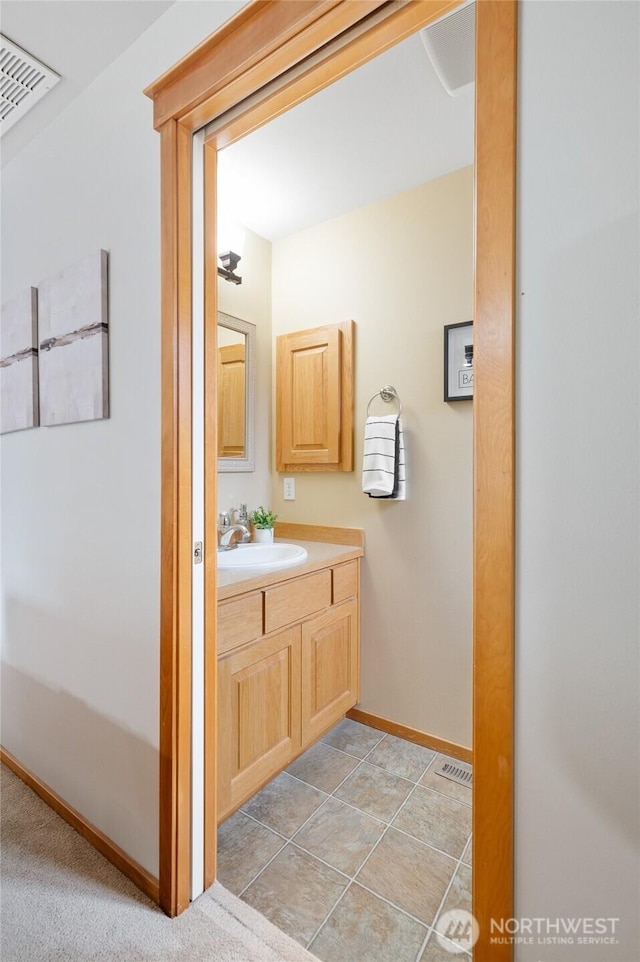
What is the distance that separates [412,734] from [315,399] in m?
1.71

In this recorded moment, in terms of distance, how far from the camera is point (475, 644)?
0.75m

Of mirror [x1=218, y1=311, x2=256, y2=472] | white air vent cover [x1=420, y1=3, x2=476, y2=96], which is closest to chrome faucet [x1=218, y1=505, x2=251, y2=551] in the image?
mirror [x1=218, y1=311, x2=256, y2=472]

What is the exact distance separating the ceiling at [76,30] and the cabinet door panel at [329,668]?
200 centimetres

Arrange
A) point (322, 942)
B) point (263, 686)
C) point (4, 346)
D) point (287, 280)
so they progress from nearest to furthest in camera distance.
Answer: point (322, 942) → point (263, 686) → point (4, 346) → point (287, 280)

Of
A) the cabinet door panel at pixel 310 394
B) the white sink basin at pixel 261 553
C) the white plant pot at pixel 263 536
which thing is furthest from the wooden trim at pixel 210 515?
the cabinet door panel at pixel 310 394

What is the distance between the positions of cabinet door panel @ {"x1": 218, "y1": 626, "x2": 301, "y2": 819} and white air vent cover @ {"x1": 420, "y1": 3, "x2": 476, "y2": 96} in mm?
1969

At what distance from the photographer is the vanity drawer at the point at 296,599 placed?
5.59ft

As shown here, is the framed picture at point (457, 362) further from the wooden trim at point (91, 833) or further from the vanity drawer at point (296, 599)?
the wooden trim at point (91, 833)

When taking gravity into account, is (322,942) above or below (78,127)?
below

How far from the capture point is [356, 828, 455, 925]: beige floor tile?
136cm

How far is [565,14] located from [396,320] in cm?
153

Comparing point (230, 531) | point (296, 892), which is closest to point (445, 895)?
point (296, 892)

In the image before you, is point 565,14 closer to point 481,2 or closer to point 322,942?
point 481,2

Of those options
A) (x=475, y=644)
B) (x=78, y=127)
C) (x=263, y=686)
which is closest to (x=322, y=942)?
(x=263, y=686)
